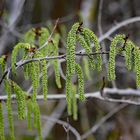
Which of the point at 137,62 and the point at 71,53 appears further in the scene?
the point at 137,62

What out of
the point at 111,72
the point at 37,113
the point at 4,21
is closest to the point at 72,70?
the point at 111,72

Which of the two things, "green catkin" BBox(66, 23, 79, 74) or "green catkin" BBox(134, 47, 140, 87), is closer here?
"green catkin" BBox(66, 23, 79, 74)

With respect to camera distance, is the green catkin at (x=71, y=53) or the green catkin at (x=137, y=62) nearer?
the green catkin at (x=71, y=53)

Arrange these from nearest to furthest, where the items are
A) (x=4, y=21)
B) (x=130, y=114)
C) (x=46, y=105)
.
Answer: (x=4, y=21)
(x=130, y=114)
(x=46, y=105)

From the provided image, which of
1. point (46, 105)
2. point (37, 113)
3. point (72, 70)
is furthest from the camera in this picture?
point (46, 105)

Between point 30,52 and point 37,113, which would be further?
point 37,113

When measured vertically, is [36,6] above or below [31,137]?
above

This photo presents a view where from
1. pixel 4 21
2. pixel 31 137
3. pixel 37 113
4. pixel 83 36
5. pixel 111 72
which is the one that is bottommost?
pixel 31 137

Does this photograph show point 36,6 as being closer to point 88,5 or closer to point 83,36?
point 88,5

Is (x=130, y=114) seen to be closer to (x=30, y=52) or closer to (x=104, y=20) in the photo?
(x=104, y=20)
